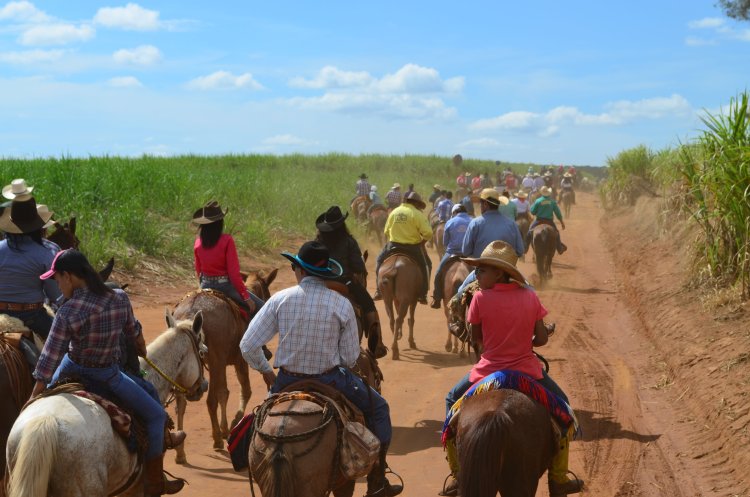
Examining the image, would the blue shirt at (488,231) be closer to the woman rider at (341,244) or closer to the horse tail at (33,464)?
the woman rider at (341,244)

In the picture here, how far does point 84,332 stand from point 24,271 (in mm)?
1969

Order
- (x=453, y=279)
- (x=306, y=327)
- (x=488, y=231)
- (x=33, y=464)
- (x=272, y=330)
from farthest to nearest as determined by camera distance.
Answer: (x=453, y=279) < (x=488, y=231) < (x=272, y=330) < (x=306, y=327) < (x=33, y=464)

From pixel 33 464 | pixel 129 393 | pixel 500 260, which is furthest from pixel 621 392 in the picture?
pixel 33 464

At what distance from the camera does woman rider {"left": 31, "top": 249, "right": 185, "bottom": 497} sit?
5.61 meters

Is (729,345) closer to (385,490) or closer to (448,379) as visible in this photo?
(448,379)

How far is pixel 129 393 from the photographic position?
19.5ft

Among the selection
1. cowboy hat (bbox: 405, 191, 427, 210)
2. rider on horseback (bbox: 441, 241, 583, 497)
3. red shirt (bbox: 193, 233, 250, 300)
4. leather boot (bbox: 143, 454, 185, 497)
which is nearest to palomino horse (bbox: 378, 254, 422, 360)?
cowboy hat (bbox: 405, 191, 427, 210)

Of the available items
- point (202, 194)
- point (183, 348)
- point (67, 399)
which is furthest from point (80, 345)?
point (202, 194)

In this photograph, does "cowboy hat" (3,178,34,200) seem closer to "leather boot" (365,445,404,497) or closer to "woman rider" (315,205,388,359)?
"woman rider" (315,205,388,359)

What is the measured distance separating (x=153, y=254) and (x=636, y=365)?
11375 millimetres

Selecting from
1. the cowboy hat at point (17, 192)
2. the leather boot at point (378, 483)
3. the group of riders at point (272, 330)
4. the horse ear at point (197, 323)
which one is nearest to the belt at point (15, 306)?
the group of riders at point (272, 330)

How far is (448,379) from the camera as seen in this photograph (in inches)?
476

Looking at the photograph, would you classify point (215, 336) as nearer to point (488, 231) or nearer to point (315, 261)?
point (315, 261)

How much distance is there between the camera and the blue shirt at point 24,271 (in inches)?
288
